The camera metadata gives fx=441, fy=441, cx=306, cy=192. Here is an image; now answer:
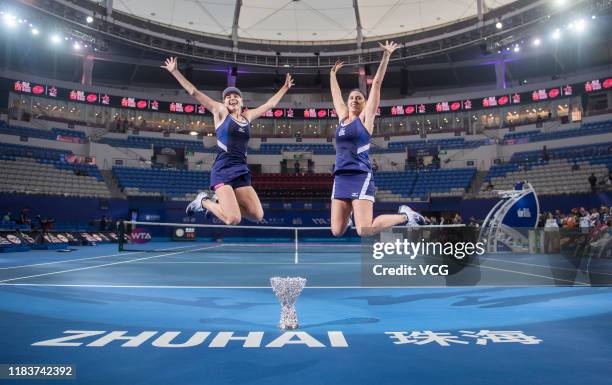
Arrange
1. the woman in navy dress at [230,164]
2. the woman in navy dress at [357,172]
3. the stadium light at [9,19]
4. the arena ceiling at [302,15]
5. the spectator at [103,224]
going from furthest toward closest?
the arena ceiling at [302,15], the spectator at [103,224], the stadium light at [9,19], the woman in navy dress at [357,172], the woman in navy dress at [230,164]

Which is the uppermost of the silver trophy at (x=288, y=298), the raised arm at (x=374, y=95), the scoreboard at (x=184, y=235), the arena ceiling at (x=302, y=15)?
the arena ceiling at (x=302, y=15)

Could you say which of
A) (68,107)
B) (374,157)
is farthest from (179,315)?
(68,107)

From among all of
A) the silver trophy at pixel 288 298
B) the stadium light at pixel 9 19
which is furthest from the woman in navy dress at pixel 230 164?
the stadium light at pixel 9 19

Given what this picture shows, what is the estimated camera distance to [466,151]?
42500 mm

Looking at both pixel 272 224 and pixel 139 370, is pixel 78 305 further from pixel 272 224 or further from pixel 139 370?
pixel 272 224

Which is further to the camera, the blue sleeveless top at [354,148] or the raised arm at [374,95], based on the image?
the blue sleeveless top at [354,148]

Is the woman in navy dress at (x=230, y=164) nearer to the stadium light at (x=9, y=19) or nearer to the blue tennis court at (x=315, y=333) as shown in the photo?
the blue tennis court at (x=315, y=333)

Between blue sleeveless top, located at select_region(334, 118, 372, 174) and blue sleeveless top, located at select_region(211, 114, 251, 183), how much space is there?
115 centimetres

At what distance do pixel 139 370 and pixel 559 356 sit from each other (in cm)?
372

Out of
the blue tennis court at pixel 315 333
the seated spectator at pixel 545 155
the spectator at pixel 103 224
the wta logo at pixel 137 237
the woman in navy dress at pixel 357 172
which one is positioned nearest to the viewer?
the blue tennis court at pixel 315 333

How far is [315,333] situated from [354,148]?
7.14 feet

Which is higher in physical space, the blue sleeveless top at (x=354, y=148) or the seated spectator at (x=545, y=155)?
the seated spectator at (x=545, y=155)

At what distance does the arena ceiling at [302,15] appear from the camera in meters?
36.4

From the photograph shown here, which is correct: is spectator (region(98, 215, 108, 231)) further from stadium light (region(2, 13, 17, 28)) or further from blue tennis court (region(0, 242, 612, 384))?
blue tennis court (region(0, 242, 612, 384))
